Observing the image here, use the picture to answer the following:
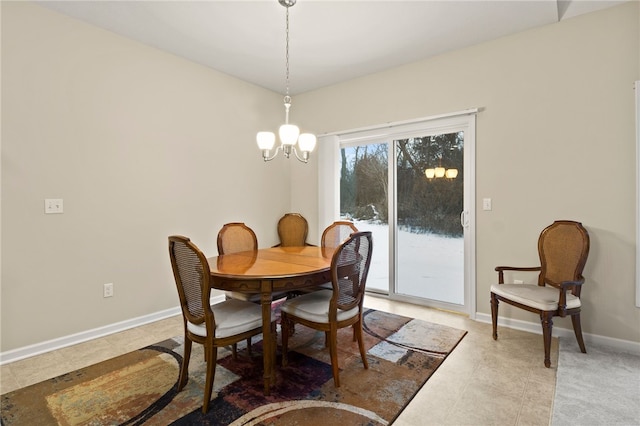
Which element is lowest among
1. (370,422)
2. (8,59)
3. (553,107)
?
(370,422)

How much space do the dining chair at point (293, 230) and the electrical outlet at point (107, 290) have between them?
82.5 inches

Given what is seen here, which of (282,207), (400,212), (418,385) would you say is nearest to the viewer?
(418,385)

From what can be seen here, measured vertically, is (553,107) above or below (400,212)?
above

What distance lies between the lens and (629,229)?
2.58 metres

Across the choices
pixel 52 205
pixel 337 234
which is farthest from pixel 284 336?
pixel 52 205

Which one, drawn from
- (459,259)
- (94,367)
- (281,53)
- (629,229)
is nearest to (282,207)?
(281,53)

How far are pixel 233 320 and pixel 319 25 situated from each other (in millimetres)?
2551

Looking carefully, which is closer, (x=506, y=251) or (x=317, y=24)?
(x=317, y=24)

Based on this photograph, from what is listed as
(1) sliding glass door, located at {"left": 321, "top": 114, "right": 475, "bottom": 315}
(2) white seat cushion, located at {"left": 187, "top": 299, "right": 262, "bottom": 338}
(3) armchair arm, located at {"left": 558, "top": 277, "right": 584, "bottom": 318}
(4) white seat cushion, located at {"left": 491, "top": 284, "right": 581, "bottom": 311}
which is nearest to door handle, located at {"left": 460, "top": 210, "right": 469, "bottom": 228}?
(1) sliding glass door, located at {"left": 321, "top": 114, "right": 475, "bottom": 315}

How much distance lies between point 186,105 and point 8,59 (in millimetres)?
1432

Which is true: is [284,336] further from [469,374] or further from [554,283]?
[554,283]

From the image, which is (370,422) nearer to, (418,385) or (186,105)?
(418,385)

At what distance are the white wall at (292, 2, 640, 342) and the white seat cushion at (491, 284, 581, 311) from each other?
0.40 metres

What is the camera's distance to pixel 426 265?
3801 millimetres
